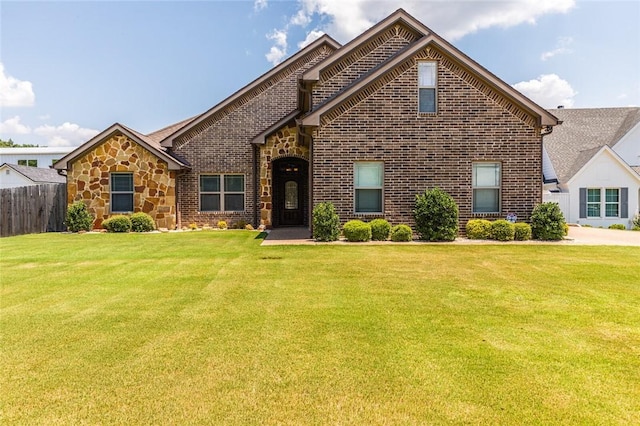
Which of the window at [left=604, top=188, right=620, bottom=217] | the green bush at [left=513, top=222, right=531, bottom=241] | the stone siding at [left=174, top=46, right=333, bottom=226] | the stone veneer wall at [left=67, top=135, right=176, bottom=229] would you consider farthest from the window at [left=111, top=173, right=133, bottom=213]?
the window at [left=604, top=188, right=620, bottom=217]

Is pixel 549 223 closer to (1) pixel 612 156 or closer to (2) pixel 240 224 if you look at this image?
(1) pixel 612 156

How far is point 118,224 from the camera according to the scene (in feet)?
53.7

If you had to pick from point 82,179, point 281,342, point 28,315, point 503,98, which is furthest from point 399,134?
point 82,179

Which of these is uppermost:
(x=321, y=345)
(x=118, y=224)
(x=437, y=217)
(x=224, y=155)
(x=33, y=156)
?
(x=33, y=156)

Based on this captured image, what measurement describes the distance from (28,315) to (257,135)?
43.8ft

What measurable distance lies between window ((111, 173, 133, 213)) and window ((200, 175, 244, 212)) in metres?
3.07

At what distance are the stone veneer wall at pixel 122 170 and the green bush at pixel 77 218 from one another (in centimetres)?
40

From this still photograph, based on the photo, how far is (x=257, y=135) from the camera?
692 inches

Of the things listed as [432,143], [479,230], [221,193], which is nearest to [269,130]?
[221,193]

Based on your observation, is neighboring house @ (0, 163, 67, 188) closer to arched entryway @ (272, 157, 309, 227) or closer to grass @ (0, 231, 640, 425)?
arched entryway @ (272, 157, 309, 227)

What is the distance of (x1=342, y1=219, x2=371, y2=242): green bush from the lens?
12344 mm

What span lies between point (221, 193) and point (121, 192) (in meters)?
4.33

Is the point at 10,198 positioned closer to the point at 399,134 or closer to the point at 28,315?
the point at 28,315

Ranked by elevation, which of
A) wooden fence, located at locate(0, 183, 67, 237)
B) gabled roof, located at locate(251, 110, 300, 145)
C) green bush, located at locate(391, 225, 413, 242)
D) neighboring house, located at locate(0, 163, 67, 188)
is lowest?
green bush, located at locate(391, 225, 413, 242)
